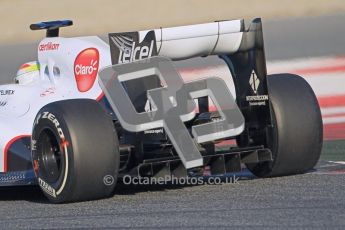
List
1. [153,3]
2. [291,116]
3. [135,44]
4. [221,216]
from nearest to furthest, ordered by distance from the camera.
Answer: [221,216] → [135,44] → [291,116] → [153,3]

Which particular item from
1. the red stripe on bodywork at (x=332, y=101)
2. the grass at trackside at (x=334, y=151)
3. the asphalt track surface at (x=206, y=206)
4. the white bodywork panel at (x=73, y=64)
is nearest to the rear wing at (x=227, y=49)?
the white bodywork panel at (x=73, y=64)

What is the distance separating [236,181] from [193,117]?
89 cm

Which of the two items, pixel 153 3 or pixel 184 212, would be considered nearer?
pixel 184 212

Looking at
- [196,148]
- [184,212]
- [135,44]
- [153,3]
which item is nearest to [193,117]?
[196,148]

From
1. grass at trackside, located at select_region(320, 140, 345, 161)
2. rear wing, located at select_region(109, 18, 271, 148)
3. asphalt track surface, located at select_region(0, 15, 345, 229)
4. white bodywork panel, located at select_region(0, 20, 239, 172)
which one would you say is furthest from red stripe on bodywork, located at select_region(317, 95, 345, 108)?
white bodywork panel, located at select_region(0, 20, 239, 172)

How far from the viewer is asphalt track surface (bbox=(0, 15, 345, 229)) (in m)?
6.74

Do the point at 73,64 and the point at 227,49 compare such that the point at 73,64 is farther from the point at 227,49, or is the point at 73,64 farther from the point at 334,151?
the point at 334,151

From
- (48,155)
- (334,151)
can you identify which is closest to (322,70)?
(334,151)

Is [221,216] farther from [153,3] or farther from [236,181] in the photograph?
[153,3]

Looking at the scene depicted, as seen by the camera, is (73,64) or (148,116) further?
(73,64)

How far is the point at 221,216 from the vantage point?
6.95 m

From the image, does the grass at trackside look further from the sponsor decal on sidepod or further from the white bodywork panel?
the sponsor decal on sidepod

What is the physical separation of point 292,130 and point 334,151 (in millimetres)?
2485

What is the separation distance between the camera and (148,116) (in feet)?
26.6
